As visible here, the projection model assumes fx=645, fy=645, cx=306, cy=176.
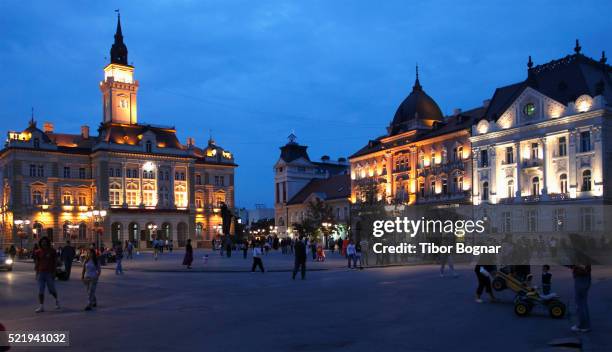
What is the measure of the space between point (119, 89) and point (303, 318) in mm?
88522

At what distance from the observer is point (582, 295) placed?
12.3 metres

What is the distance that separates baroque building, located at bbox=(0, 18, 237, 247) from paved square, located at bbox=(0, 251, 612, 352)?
6315 cm

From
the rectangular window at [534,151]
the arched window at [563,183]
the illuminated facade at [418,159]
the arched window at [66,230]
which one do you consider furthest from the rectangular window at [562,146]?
the arched window at [66,230]

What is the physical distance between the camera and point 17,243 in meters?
82.8

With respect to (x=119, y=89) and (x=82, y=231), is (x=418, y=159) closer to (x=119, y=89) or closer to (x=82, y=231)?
(x=82, y=231)

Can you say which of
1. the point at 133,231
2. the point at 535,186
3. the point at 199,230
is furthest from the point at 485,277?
the point at 199,230

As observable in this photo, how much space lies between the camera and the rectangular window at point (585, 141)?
168 ft

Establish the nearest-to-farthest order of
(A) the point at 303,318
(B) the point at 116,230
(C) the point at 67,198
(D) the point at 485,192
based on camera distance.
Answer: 1. (A) the point at 303,318
2. (D) the point at 485,192
3. (C) the point at 67,198
4. (B) the point at 116,230

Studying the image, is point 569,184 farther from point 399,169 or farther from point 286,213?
point 286,213

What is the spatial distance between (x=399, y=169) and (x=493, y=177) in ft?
49.1

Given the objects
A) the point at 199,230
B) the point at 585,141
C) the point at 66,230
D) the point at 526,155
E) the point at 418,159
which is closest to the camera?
the point at 585,141

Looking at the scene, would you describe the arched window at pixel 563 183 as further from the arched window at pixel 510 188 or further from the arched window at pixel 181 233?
the arched window at pixel 181 233

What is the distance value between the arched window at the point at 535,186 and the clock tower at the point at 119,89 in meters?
61.2

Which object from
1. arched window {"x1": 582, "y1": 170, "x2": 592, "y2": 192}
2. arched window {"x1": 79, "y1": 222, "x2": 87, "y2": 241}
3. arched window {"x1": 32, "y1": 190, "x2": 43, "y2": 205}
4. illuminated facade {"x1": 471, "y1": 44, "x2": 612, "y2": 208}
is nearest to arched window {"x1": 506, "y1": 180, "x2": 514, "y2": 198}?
illuminated facade {"x1": 471, "y1": 44, "x2": 612, "y2": 208}
